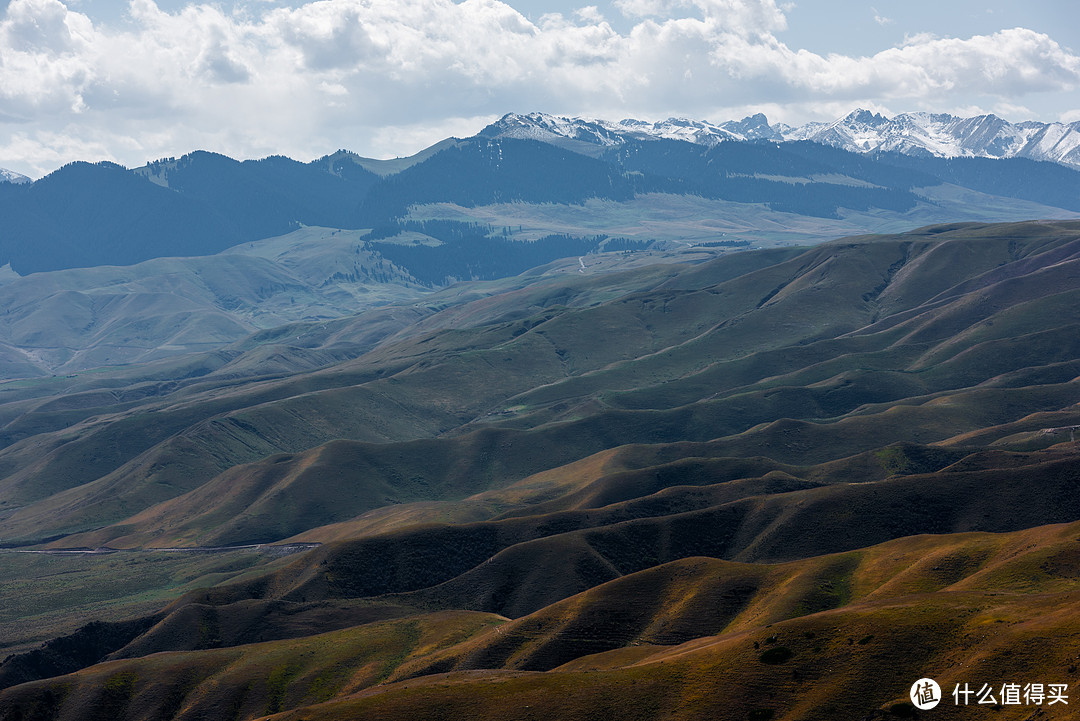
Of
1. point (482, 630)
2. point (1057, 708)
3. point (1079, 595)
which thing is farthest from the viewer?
point (482, 630)

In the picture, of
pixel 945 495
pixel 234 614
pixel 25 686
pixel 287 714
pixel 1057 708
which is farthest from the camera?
pixel 945 495

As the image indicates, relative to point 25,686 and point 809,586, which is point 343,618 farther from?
point 809,586

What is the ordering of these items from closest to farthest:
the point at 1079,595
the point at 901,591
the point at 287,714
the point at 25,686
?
the point at 1079,595 → the point at 287,714 → the point at 901,591 → the point at 25,686

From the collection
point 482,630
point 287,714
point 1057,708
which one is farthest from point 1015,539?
point 287,714

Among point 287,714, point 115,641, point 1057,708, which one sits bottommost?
point 115,641

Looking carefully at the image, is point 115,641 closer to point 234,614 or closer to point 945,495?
point 234,614

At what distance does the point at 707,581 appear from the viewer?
521ft

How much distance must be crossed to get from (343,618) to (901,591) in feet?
314

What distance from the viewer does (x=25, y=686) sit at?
153250 mm

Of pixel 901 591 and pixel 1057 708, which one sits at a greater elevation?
pixel 1057 708

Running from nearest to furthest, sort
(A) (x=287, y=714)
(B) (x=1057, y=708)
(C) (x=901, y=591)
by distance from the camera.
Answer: (B) (x=1057, y=708) < (A) (x=287, y=714) < (C) (x=901, y=591)

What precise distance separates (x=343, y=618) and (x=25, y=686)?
51792 millimetres

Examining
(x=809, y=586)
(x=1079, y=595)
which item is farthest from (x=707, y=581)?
(x=1079, y=595)

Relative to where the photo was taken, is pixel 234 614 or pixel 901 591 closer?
pixel 901 591
